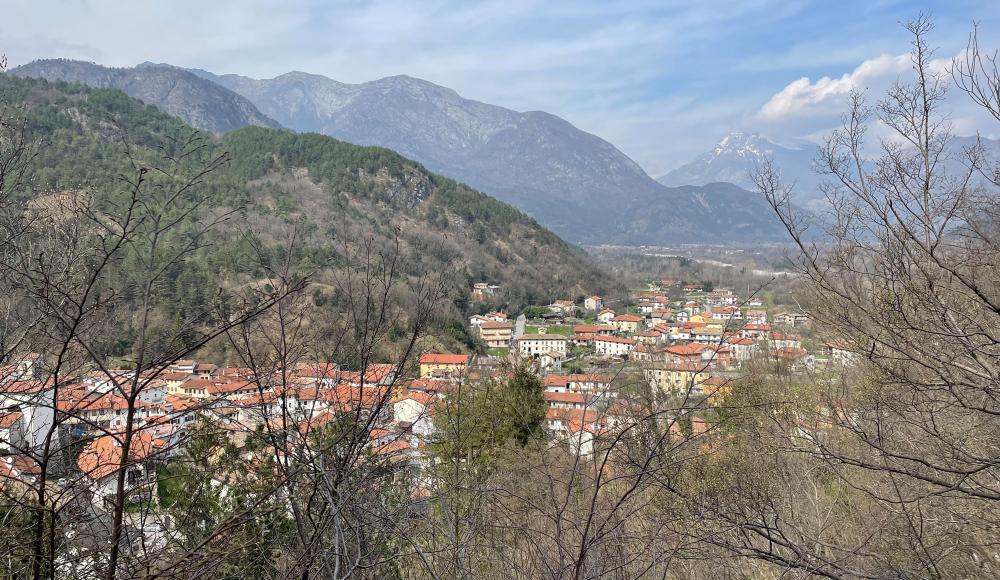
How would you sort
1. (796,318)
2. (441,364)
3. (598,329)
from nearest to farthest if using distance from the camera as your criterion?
1. (441,364)
2. (796,318)
3. (598,329)

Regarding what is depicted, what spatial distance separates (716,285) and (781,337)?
60.7m

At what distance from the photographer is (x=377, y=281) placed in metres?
2.48

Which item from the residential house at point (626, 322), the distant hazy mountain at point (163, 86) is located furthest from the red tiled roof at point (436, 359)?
the distant hazy mountain at point (163, 86)

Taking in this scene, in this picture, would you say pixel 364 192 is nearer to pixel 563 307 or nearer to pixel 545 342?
pixel 563 307

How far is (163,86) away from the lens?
154 metres

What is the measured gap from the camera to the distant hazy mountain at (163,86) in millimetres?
148125

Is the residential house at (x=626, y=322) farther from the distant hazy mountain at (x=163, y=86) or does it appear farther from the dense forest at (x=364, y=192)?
the distant hazy mountain at (x=163, y=86)

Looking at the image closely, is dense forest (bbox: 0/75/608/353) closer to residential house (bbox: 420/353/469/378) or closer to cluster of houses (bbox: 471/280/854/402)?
cluster of houses (bbox: 471/280/854/402)

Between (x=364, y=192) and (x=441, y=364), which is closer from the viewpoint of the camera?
(x=441, y=364)

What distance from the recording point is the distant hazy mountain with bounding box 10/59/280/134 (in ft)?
486

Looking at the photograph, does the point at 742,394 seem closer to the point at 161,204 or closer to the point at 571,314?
the point at 161,204

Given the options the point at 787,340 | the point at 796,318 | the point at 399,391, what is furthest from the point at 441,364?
the point at 787,340

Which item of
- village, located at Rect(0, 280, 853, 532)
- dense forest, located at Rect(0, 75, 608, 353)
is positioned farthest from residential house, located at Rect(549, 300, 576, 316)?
dense forest, located at Rect(0, 75, 608, 353)

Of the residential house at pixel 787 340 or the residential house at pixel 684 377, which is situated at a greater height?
the residential house at pixel 684 377
